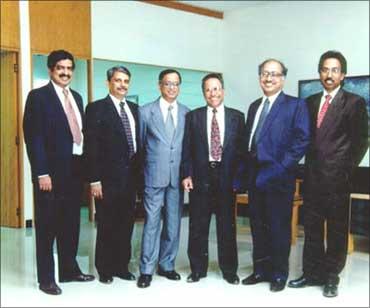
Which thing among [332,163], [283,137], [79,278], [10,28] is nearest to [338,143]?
[332,163]

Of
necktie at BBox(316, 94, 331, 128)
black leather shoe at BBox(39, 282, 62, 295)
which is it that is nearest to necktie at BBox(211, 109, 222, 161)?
necktie at BBox(316, 94, 331, 128)

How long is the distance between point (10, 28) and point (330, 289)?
292cm

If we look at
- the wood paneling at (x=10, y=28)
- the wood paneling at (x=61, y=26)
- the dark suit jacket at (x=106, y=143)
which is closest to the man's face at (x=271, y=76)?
the dark suit jacket at (x=106, y=143)

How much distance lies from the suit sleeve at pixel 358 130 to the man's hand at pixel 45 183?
4.57 feet

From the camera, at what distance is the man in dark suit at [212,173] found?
2.58 metres

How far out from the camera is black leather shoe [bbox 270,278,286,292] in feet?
8.27

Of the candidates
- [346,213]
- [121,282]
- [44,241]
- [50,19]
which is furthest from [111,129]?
[50,19]

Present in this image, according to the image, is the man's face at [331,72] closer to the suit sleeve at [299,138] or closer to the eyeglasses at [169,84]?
the suit sleeve at [299,138]

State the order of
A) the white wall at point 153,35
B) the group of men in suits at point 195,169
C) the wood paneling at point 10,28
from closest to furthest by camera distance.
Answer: the group of men in suits at point 195,169 → the wood paneling at point 10,28 → the white wall at point 153,35

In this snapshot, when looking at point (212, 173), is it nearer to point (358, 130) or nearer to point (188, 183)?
point (188, 183)

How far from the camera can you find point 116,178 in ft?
8.35

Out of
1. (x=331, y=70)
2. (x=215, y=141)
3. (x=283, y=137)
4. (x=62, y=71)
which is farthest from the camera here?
(x=215, y=141)

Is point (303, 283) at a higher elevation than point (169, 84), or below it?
below

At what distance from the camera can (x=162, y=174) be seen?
2615 millimetres
